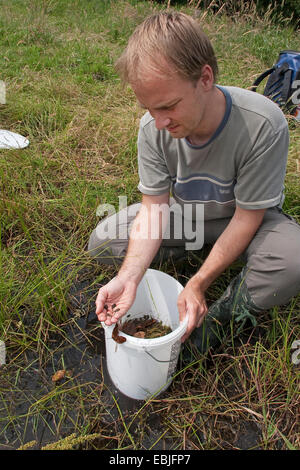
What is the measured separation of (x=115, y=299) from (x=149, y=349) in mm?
278

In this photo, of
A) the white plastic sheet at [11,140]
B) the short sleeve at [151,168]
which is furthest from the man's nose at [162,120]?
the white plastic sheet at [11,140]

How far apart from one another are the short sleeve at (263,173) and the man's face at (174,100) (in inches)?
9.8

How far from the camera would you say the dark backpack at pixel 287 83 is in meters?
2.84

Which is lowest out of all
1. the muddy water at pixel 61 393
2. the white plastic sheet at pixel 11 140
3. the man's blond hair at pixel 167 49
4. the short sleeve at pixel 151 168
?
the muddy water at pixel 61 393

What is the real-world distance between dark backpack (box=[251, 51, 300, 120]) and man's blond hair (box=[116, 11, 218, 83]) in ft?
6.03

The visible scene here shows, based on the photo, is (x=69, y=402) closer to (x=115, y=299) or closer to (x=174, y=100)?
(x=115, y=299)

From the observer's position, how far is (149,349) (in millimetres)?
1204

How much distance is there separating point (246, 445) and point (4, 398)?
897 mm

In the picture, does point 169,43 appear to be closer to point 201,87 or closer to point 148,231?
point 201,87

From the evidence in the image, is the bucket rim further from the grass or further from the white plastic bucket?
the grass

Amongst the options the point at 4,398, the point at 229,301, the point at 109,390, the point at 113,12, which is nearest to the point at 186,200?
the point at 229,301

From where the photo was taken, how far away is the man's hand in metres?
1.31

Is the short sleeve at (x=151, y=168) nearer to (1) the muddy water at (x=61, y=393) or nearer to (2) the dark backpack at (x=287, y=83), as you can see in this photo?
(1) the muddy water at (x=61, y=393)

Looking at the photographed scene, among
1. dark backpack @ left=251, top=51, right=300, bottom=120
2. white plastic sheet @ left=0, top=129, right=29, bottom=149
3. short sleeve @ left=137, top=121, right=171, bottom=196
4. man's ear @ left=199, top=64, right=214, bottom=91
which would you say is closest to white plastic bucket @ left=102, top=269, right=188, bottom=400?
short sleeve @ left=137, top=121, right=171, bottom=196
